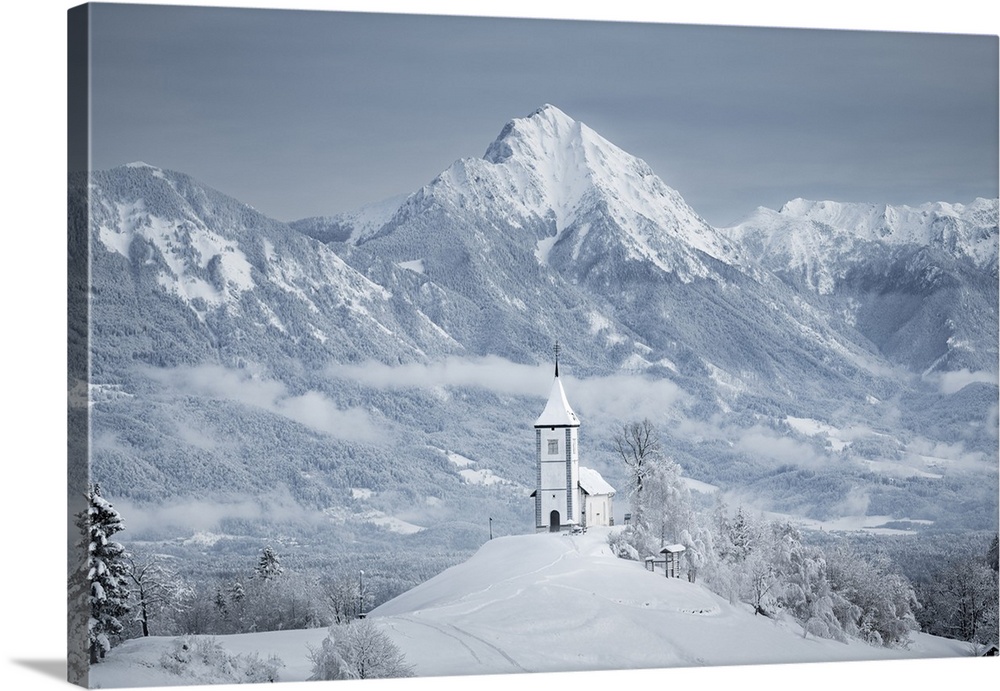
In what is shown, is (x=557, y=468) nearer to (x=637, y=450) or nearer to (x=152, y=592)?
(x=637, y=450)

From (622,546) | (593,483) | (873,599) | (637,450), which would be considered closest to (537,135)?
(637,450)

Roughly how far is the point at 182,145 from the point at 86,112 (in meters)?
2.85

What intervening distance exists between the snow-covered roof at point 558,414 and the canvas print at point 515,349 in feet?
0.25

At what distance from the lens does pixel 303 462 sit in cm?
2545

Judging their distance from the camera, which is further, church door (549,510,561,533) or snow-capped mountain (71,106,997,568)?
church door (549,510,561,533)

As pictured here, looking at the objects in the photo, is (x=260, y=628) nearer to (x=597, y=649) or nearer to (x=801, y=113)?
(x=597, y=649)

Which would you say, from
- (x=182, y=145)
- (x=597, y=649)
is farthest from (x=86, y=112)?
(x=597, y=649)

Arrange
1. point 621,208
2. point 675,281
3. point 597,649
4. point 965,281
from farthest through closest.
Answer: point 675,281, point 621,208, point 965,281, point 597,649

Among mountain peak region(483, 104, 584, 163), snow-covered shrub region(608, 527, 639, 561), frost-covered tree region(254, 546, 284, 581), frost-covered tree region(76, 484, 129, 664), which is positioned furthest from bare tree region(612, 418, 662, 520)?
frost-covered tree region(76, 484, 129, 664)

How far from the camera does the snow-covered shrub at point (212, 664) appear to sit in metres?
19.6

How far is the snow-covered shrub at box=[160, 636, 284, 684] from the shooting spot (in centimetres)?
1961

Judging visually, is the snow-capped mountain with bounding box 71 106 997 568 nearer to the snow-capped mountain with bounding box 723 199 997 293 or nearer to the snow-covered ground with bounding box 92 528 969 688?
the snow-capped mountain with bounding box 723 199 997 293

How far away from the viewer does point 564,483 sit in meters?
24.5

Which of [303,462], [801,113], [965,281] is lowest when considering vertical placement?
[303,462]
